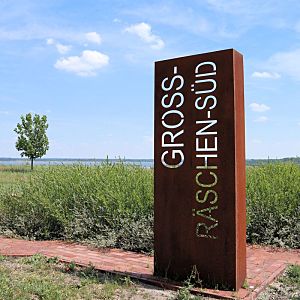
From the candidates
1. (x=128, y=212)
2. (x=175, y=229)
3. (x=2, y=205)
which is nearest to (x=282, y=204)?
(x=128, y=212)

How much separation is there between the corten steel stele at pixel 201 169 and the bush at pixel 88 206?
1.56 meters

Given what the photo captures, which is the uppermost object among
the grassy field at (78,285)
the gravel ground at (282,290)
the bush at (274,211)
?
the bush at (274,211)

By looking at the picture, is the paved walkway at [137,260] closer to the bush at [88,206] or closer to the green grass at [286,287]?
the green grass at [286,287]

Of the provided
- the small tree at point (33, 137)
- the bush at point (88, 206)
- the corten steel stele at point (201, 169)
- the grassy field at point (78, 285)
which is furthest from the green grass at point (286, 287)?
the small tree at point (33, 137)

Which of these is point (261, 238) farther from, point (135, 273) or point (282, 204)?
point (135, 273)

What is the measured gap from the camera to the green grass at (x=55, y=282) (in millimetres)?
3803

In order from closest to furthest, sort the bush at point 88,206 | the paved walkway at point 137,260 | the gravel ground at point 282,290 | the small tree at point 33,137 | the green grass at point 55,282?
the green grass at point 55,282 → the gravel ground at point 282,290 → the paved walkway at point 137,260 → the bush at point 88,206 → the small tree at point 33,137

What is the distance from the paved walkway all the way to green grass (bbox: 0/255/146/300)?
0.69ft

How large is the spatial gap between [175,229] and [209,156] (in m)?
0.79

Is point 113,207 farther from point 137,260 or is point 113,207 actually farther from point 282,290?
point 282,290

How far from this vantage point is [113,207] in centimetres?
640

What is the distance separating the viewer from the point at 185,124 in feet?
13.5

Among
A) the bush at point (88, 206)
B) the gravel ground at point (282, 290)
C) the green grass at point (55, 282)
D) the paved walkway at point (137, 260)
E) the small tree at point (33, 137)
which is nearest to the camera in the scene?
the green grass at point (55, 282)

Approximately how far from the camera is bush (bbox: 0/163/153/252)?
6043mm
